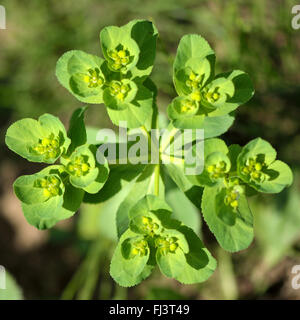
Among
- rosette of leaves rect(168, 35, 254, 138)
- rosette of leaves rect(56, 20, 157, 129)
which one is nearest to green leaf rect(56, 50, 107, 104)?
rosette of leaves rect(56, 20, 157, 129)

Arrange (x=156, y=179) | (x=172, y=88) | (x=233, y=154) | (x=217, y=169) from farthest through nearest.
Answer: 1. (x=172, y=88)
2. (x=156, y=179)
3. (x=233, y=154)
4. (x=217, y=169)

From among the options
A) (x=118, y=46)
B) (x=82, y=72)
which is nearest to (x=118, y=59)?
(x=118, y=46)

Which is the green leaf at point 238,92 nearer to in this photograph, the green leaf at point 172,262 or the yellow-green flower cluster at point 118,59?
the yellow-green flower cluster at point 118,59

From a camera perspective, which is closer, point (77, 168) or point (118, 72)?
point (77, 168)

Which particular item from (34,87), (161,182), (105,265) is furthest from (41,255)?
(161,182)

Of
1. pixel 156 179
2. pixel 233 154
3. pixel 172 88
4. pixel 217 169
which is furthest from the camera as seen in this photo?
pixel 172 88

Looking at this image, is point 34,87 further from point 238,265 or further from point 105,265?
point 238,265

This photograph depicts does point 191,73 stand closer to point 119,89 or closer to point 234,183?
point 119,89
